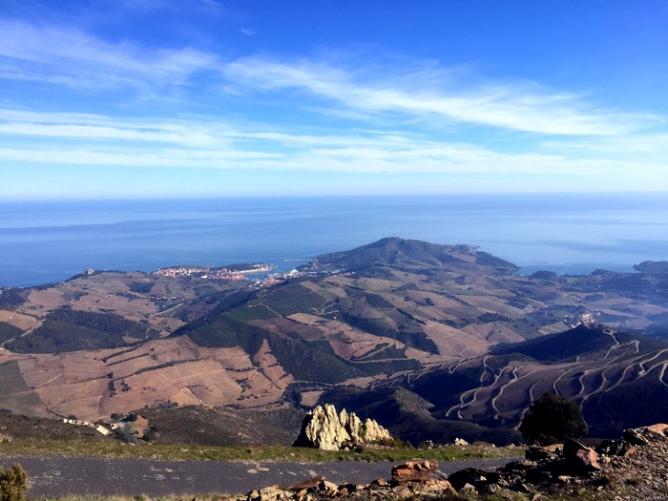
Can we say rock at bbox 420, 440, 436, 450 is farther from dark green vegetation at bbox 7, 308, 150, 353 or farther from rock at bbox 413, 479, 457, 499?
dark green vegetation at bbox 7, 308, 150, 353

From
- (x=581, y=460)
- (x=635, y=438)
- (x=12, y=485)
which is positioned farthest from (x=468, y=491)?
(x=12, y=485)

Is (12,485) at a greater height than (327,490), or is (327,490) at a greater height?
(12,485)

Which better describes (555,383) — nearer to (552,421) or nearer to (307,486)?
(552,421)

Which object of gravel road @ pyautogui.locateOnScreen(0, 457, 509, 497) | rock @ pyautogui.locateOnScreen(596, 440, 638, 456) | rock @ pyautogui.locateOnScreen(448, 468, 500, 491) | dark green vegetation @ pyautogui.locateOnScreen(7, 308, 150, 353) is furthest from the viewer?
dark green vegetation @ pyautogui.locateOnScreen(7, 308, 150, 353)

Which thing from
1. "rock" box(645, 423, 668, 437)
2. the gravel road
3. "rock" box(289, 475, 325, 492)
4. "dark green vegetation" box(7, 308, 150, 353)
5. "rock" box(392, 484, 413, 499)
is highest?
"rock" box(645, 423, 668, 437)

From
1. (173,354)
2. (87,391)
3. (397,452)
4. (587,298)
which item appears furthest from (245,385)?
(587,298)

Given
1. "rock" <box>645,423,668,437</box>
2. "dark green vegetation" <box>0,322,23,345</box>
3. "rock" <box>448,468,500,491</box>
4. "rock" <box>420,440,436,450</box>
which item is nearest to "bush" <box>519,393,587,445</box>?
"rock" <box>420,440,436,450</box>

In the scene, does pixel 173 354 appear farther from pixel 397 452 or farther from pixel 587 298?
pixel 587 298

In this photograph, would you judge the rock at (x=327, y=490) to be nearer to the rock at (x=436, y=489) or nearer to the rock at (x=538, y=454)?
the rock at (x=436, y=489)

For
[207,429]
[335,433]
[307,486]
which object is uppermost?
[307,486]
